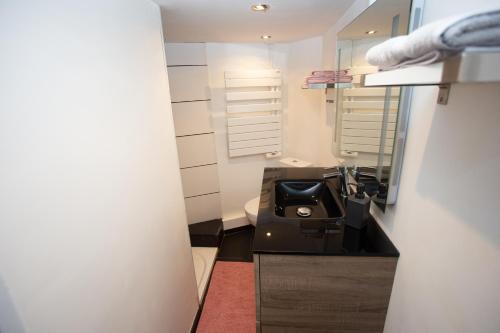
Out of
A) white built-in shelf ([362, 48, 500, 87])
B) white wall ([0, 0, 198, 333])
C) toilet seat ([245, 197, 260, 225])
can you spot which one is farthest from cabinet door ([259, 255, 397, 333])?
toilet seat ([245, 197, 260, 225])

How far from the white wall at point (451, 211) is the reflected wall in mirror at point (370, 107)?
0.09 meters

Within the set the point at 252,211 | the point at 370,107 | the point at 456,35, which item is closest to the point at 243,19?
the point at 370,107

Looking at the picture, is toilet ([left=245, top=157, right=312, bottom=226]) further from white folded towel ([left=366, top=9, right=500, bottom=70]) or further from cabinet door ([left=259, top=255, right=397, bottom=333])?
white folded towel ([left=366, top=9, right=500, bottom=70])

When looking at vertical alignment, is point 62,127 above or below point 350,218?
above

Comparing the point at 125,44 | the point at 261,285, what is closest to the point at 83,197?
the point at 125,44

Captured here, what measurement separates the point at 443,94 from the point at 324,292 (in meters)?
0.90

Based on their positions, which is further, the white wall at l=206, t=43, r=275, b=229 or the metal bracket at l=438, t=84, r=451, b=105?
the white wall at l=206, t=43, r=275, b=229

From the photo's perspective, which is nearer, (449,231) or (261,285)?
(449,231)

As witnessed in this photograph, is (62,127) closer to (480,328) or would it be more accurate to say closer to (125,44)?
(125,44)

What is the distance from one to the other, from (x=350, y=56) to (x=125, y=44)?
1.16 m

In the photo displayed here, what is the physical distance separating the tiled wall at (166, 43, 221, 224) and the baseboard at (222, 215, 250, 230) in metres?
0.13

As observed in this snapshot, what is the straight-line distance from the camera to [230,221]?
8.83 feet

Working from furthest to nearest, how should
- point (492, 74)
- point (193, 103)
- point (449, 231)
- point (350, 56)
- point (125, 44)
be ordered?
point (193, 103) → point (350, 56) → point (125, 44) → point (449, 231) → point (492, 74)

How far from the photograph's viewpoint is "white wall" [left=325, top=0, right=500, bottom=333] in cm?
51
